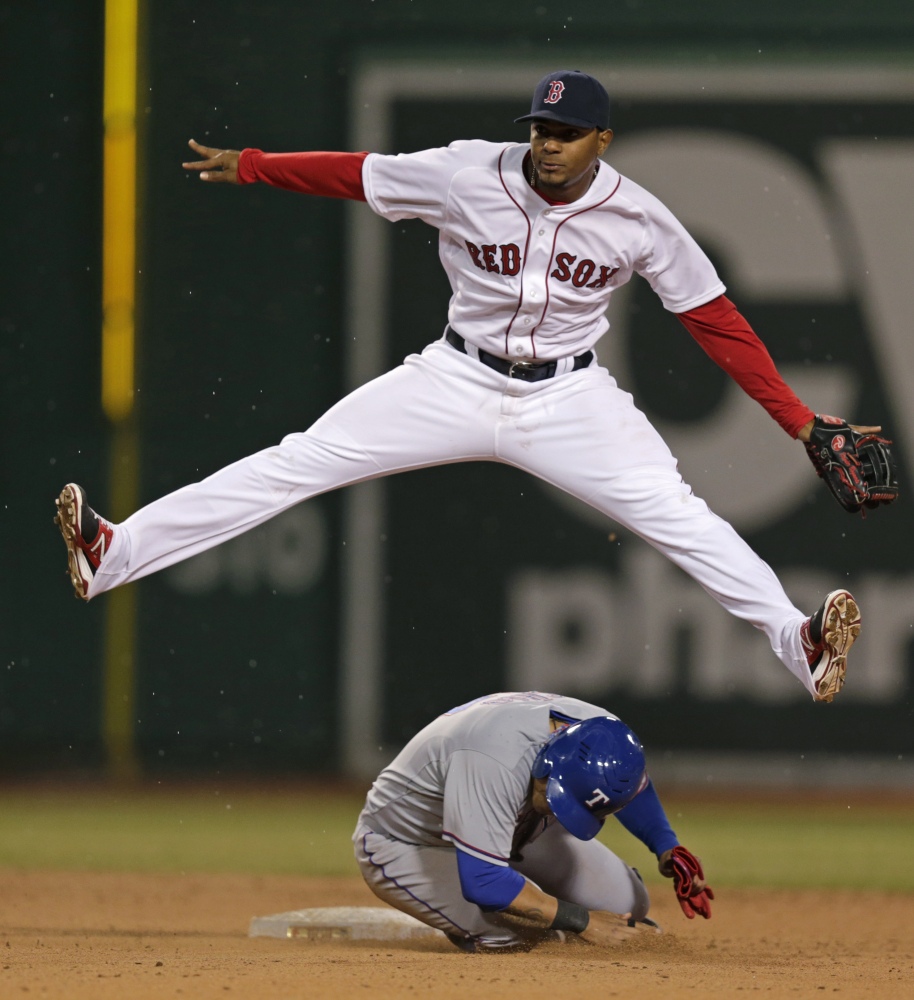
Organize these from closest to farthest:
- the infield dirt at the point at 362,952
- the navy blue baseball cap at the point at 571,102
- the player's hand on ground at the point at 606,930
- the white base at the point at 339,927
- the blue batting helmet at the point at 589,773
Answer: the infield dirt at the point at 362,952 → the blue batting helmet at the point at 589,773 → the navy blue baseball cap at the point at 571,102 → the player's hand on ground at the point at 606,930 → the white base at the point at 339,927

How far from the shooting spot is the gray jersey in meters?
3.93

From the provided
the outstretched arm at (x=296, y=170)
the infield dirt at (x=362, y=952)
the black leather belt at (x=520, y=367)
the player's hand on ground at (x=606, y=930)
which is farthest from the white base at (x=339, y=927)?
the outstretched arm at (x=296, y=170)

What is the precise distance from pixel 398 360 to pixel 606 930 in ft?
12.9

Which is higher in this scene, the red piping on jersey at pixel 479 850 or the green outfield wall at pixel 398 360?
the green outfield wall at pixel 398 360

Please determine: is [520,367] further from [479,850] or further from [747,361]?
[479,850]

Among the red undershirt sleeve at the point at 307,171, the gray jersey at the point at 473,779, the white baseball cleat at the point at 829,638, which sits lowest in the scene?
the gray jersey at the point at 473,779

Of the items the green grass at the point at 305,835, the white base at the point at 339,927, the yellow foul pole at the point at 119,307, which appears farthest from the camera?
the yellow foul pole at the point at 119,307

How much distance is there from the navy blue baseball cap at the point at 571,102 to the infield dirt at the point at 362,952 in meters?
2.14

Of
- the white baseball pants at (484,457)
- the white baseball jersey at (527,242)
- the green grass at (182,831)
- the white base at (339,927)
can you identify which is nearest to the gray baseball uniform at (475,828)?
the white base at (339,927)

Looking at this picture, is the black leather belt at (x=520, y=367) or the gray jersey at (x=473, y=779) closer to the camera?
the gray jersey at (x=473, y=779)

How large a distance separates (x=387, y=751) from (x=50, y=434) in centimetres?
232

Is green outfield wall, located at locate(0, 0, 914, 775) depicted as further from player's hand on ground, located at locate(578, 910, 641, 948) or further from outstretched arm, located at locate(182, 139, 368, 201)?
outstretched arm, located at locate(182, 139, 368, 201)

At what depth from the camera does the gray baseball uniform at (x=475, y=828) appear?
3951mm

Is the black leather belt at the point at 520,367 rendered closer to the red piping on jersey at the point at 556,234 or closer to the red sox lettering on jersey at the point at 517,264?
Answer: the red piping on jersey at the point at 556,234
